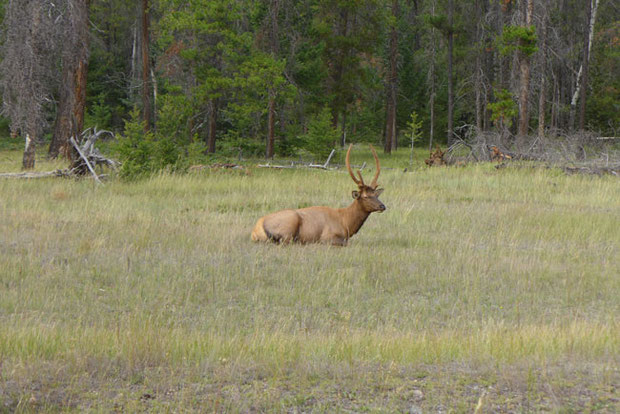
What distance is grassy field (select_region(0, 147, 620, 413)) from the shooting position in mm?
4531

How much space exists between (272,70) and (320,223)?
16.3 metres

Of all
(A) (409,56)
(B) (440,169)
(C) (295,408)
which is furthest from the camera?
(A) (409,56)

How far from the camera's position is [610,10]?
45.6 meters

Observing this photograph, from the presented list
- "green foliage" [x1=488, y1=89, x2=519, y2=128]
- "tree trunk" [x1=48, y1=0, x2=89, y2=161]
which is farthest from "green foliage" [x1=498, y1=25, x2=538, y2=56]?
"tree trunk" [x1=48, y1=0, x2=89, y2=161]

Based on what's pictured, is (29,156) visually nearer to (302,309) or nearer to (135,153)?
(135,153)

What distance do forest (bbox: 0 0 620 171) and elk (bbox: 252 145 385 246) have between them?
892cm

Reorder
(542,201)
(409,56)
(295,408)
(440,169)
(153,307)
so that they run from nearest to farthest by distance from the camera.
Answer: (295,408) → (153,307) → (542,201) → (440,169) → (409,56)

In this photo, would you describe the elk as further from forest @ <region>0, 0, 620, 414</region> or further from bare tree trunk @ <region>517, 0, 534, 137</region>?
bare tree trunk @ <region>517, 0, 534, 137</region>

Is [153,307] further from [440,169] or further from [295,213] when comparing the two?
[440,169]

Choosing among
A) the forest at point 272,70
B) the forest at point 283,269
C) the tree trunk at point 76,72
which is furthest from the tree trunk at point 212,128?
the tree trunk at point 76,72

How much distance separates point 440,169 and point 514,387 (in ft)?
60.2

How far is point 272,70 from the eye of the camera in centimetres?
2589

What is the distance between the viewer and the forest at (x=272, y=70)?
19875 mm

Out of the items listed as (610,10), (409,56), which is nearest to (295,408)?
(409,56)
